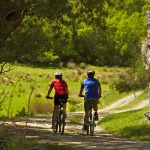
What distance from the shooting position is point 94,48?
96.4 m

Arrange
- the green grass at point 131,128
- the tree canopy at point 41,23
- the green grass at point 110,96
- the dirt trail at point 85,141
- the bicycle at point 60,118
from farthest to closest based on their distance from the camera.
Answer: the green grass at point 110,96 → the green grass at point 131,128 → the bicycle at point 60,118 → the tree canopy at point 41,23 → the dirt trail at point 85,141

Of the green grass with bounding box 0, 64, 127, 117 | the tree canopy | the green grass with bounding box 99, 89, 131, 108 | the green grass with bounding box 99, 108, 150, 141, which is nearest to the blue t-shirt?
the green grass with bounding box 99, 108, 150, 141

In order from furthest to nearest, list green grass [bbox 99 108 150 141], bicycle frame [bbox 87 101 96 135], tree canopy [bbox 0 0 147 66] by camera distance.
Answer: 1. green grass [bbox 99 108 150 141]
2. bicycle frame [bbox 87 101 96 135]
3. tree canopy [bbox 0 0 147 66]

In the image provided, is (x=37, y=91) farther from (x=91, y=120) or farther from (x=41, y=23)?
(x=91, y=120)

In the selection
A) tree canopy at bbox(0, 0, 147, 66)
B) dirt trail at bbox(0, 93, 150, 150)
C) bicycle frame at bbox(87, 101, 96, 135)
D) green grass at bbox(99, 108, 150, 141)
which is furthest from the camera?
green grass at bbox(99, 108, 150, 141)

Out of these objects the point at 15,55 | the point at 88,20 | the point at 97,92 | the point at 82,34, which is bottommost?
the point at 97,92

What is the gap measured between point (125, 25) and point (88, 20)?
6121 cm

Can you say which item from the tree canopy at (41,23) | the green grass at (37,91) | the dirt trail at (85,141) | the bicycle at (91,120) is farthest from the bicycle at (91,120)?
the green grass at (37,91)

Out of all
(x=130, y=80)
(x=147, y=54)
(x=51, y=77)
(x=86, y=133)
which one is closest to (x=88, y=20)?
(x=147, y=54)

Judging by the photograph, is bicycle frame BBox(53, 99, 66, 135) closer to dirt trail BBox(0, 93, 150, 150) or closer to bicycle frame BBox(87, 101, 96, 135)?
dirt trail BBox(0, 93, 150, 150)

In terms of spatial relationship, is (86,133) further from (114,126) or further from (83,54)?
(83,54)

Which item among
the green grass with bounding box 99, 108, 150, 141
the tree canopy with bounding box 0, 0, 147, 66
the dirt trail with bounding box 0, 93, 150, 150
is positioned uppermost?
the tree canopy with bounding box 0, 0, 147, 66

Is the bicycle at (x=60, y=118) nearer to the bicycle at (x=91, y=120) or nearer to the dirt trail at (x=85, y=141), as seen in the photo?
the dirt trail at (x=85, y=141)

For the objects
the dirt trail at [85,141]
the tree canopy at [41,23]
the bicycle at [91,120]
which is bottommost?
the dirt trail at [85,141]
